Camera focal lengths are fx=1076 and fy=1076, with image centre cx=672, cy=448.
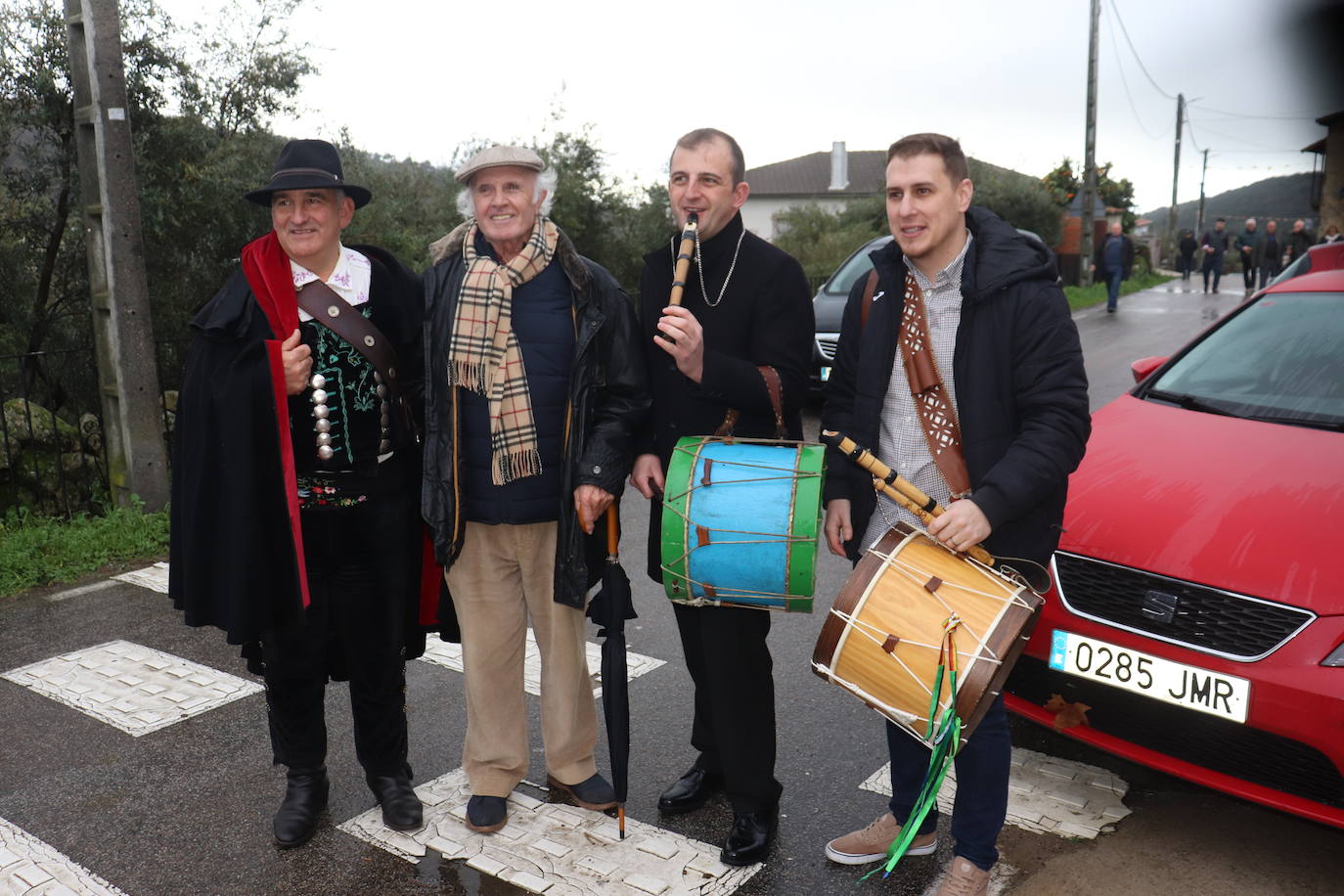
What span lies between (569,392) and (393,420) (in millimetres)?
569

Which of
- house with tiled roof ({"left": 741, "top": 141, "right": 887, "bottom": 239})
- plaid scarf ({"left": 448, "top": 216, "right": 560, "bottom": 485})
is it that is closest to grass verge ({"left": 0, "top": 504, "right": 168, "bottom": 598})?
plaid scarf ({"left": 448, "top": 216, "right": 560, "bottom": 485})

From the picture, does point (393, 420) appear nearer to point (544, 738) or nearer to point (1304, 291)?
point (544, 738)

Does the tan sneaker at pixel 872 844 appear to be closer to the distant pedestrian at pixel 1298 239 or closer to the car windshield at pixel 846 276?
the car windshield at pixel 846 276

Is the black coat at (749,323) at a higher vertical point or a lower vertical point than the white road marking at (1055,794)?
higher

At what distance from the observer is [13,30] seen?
28.4ft

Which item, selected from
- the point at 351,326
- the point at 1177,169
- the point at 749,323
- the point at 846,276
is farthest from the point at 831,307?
the point at 1177,169

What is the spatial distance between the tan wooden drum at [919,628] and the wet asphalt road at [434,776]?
760 mm

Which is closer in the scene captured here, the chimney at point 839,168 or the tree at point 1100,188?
the tree at point 1100,188

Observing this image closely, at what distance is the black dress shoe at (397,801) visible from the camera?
3.34m

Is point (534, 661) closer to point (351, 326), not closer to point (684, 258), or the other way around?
point (351, 326)

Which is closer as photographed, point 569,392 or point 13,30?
point 569,392

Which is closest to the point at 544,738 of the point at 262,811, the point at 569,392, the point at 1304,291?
the point at 262,811

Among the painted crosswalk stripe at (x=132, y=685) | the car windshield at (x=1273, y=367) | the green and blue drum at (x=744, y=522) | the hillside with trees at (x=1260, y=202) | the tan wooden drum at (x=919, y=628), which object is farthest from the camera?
the hillside with trees at (x=1260, y=202)

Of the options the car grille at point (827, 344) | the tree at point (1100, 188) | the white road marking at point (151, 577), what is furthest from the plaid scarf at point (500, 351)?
the tree at point (1100, 188)
